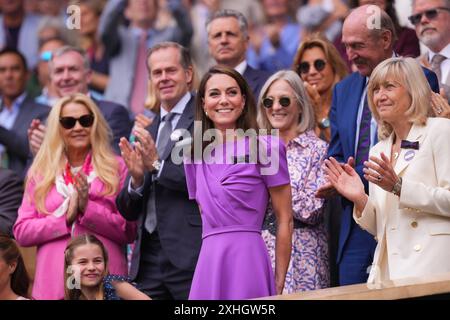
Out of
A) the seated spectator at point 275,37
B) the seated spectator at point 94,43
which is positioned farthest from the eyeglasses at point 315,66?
the seated spectator at point 94,43

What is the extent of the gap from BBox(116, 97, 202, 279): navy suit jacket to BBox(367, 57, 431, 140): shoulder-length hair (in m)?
1.39

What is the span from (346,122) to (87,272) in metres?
1.93

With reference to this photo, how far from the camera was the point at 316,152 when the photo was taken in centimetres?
769

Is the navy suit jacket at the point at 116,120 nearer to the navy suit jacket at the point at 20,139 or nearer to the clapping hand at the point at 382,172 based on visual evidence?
the navy suit jacket at the point at 20,139

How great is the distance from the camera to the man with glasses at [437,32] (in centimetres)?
823

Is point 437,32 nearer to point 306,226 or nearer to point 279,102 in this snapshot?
point 279,102

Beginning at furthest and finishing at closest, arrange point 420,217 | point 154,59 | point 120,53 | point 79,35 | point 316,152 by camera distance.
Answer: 1. point 79,35
2. point 120,53
3. point 154,59
4. point 316,152
5. point 420,217

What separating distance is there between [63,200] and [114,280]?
952 millimetres

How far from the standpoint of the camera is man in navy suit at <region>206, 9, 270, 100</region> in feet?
28.7

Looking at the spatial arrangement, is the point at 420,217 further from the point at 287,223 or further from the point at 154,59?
the point at 154,59

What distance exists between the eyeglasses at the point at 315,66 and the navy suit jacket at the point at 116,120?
1.35 meters

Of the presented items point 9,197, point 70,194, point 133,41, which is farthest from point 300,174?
point 133,41
